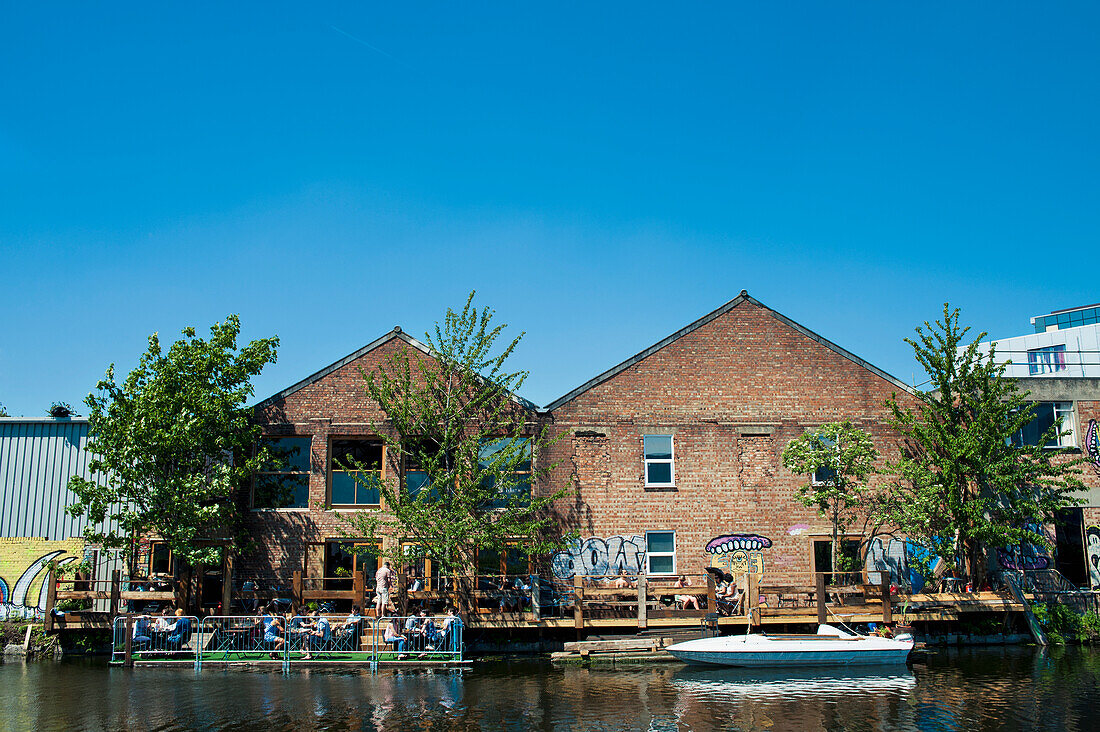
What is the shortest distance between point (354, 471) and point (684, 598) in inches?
430

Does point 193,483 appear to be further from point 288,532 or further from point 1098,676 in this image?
point 1098,676

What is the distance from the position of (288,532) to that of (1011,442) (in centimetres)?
2395

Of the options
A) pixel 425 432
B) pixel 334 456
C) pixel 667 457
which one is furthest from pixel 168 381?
pixel 667 457

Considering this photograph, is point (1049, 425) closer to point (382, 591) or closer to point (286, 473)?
point (382, 591)

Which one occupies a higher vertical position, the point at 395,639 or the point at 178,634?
the point at 178,634

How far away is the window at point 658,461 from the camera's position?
29453mm

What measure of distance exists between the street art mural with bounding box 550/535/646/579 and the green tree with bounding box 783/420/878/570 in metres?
5.48

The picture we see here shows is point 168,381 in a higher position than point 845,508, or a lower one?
higher

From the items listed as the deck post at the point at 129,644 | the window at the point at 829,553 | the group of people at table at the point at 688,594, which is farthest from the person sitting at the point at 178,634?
the window at the point at 829,553

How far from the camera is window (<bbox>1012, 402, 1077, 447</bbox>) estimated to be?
30797 mm

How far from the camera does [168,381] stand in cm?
2714

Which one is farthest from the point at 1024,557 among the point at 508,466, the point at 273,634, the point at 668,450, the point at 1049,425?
the point at 273,634

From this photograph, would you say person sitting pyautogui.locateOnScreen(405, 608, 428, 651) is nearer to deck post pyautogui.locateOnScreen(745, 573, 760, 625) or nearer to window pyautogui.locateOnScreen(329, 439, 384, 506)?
window pyautogui.locateOnScreen(329, 439, 384, 506)

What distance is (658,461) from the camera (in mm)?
29547
